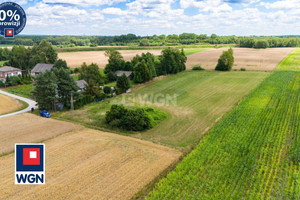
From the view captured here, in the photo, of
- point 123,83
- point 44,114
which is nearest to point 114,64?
point 123,83

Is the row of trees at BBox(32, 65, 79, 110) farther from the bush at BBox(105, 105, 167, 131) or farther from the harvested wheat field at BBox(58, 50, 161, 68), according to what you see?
the harvested wheat field at BBox(58, 50, 161, 68)

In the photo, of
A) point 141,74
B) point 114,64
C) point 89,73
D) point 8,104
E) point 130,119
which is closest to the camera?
point 130,119

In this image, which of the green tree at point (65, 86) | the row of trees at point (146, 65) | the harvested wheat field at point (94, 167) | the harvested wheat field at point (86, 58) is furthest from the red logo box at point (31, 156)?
the harvested wheat field at point (86, 58)

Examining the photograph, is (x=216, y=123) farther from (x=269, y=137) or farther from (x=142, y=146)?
(x=142, y=146)

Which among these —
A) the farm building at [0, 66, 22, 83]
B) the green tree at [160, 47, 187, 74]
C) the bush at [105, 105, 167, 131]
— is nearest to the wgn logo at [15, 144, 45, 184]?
the bush at [105, 105, 167, 131]

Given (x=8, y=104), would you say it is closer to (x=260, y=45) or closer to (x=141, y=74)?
(x=141, y=74)

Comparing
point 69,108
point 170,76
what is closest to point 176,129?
point 69,108
